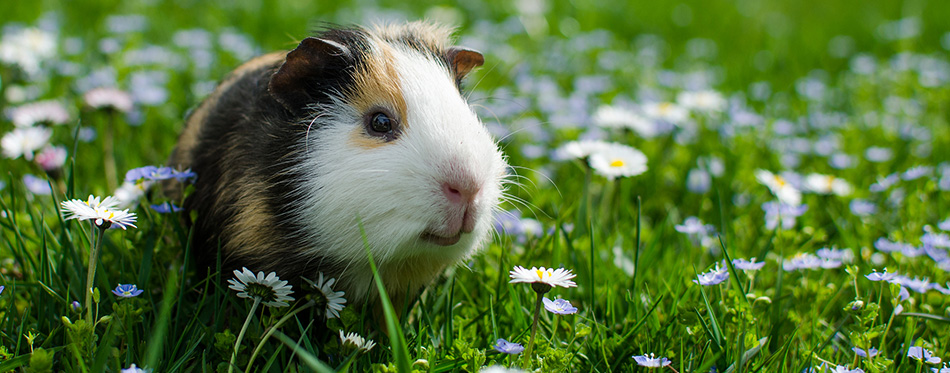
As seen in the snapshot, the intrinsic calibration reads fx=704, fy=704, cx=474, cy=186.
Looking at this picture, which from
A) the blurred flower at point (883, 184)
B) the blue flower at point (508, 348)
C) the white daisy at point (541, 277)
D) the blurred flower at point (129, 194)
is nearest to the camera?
the white daisy at point (541, 277)

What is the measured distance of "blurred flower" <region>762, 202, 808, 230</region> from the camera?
3.64 metres

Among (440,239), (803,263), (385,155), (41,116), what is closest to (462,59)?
(385,155)

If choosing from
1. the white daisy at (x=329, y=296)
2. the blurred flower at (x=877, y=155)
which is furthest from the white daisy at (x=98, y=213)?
the blurred flower at (x=877, y=155)

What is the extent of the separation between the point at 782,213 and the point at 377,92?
2325mm

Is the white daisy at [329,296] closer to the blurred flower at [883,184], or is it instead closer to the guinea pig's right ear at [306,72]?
the guinea pig's right ear at [306,72]

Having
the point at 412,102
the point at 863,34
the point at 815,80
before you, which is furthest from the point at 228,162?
the point at 863,34

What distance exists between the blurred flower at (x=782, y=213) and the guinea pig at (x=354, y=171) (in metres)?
1.74

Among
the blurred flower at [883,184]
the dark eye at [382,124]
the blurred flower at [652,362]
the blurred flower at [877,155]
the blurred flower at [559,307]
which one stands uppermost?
the dark eye at [382,124]

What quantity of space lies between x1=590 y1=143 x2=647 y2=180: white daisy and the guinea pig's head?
896mm

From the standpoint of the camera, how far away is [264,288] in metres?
2.44

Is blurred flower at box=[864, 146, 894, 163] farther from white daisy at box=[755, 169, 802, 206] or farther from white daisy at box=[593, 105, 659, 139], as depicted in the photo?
white daisy at box=[593, 105, 659, 139]

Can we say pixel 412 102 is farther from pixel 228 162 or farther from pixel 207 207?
pixel 207 207

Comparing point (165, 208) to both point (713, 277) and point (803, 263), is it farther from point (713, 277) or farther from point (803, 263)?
point (803, 263)

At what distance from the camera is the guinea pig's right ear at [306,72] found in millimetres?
2715
